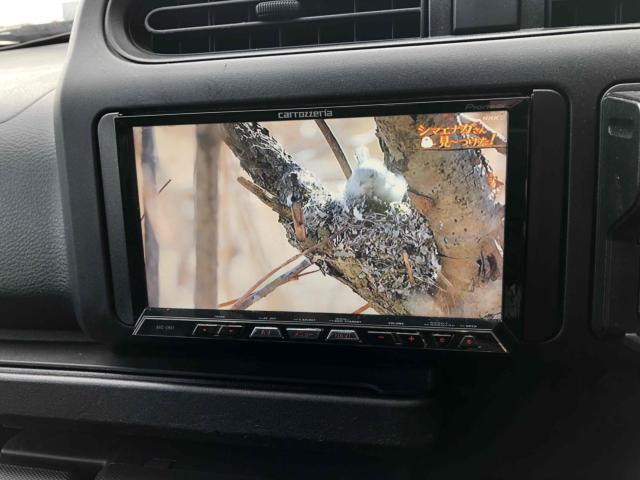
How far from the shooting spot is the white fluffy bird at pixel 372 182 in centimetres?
80

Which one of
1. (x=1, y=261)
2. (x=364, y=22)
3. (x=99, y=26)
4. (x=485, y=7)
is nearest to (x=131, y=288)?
(x=1, y=261)

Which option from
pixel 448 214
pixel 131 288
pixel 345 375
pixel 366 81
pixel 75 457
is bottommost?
pixel 75 457

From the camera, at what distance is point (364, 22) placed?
2.72 ft

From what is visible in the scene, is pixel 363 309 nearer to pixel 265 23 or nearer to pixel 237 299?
pixel 237 299

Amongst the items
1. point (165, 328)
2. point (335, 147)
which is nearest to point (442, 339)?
point (335, 147)

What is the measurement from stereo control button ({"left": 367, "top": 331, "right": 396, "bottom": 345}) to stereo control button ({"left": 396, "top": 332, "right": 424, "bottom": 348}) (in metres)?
0.01

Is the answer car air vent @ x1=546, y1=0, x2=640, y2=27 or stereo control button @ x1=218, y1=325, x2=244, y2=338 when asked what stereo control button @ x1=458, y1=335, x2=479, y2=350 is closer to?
stereo control button @ x1=218, y1=325, x2=244, y2=338

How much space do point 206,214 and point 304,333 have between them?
0.70 feet

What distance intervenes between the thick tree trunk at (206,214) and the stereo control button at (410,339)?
26 centimetres

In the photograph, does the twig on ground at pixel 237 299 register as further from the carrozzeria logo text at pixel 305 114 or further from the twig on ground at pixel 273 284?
the carrozzeria logo text at pixel 305 114

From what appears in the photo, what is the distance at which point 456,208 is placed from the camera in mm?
794

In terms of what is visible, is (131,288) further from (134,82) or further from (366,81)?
(366,81)

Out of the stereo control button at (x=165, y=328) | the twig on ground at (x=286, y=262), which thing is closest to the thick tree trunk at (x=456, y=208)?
the twig on ground at (x=286, y=262)

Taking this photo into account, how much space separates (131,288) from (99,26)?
38 centimetres
